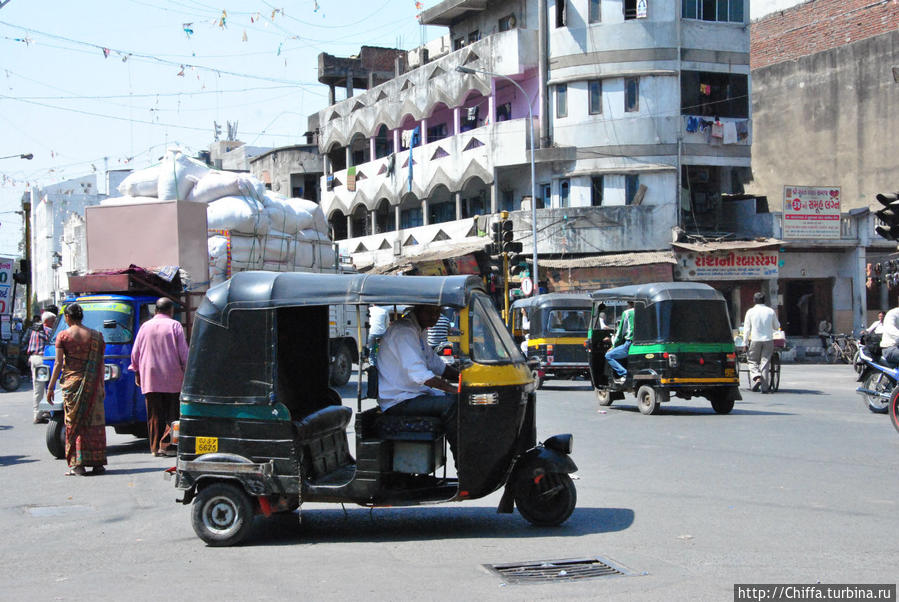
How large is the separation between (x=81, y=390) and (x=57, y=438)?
6.21 feet

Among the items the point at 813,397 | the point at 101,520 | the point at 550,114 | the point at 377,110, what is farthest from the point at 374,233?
the point at 101,520

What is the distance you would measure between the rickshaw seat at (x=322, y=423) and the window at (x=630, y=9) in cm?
3146

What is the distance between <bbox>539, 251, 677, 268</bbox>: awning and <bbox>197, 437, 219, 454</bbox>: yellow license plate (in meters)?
29.4

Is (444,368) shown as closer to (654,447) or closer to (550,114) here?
(654,447)

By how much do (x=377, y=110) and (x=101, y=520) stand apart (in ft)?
134

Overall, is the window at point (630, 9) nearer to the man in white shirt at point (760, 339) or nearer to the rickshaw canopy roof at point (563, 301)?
the rickshaw canopy roof at point (563, 301)

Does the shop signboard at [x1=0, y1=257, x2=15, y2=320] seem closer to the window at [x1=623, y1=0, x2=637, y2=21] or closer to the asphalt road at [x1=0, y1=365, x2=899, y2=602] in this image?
the asphalt road at [x1=0, y1=365, x2=899, y2=602]

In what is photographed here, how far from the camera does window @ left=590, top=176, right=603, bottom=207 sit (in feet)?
120

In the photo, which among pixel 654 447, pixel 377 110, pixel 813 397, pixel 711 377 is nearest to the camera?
pixel 654 447

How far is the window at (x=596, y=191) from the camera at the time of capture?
3664cm

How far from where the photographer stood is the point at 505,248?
2658 cm

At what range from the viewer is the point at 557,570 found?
19.1 ft

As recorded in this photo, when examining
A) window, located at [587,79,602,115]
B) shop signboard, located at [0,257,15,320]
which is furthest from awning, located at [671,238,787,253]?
shop signboard, located at [0,257,15,320]

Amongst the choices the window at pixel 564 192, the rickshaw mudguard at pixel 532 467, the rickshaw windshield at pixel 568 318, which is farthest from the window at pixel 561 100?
the rickshaw mudguard at pixel 532 467
